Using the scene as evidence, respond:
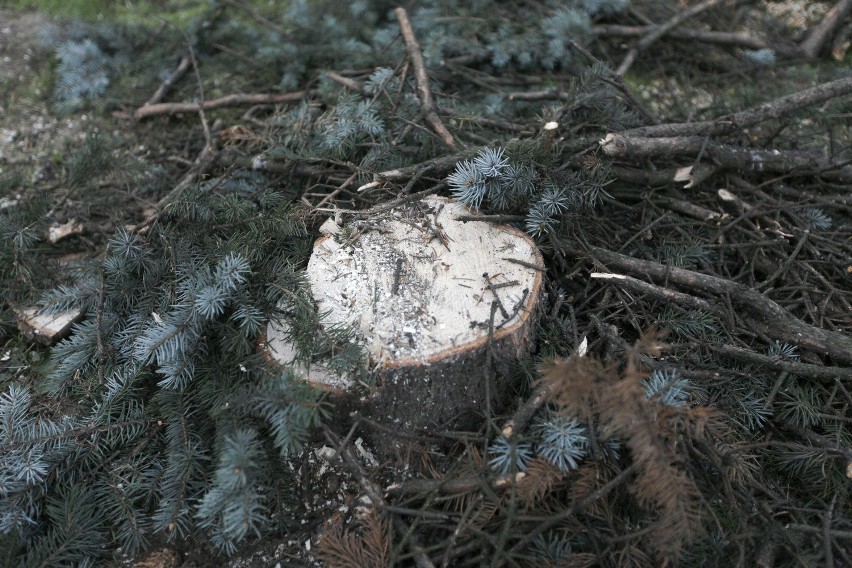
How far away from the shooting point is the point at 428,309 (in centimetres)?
233

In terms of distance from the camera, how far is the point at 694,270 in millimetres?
2840

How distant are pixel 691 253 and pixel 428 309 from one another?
51.8 inches

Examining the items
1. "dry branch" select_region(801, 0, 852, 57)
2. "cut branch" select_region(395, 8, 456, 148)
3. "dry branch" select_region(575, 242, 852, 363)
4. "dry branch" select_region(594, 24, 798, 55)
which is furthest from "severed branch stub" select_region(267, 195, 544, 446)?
"dry branch" select_region(801, 0, 852, 57)

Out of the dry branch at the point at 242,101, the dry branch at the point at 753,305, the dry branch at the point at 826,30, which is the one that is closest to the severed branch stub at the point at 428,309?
the dry branch at the point at 753,305

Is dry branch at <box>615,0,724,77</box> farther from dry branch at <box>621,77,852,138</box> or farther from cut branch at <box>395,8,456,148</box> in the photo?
cut branch at <box>395,8,456,148</box>

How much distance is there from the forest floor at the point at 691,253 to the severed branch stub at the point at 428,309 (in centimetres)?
19

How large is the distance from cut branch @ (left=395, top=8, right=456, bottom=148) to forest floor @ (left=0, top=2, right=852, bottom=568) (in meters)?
0.48

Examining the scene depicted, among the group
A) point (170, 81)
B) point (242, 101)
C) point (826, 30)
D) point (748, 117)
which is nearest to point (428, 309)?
point (748, 117)

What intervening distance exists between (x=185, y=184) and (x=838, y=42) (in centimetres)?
432

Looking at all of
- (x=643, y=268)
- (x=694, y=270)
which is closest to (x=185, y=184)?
(x=643, y=268)

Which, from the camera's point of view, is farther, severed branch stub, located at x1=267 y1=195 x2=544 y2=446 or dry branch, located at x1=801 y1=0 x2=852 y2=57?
dry branch, located at x1=801 y1=0 x2=852 y2=57

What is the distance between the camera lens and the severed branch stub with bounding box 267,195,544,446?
225cm

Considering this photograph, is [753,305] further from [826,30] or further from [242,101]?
[242,101]

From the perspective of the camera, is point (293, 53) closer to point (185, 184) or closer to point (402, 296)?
point (185, 184)
